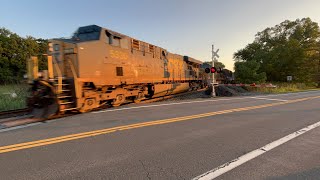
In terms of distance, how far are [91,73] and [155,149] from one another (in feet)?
21.6

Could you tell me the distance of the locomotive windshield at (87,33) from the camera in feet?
35.7

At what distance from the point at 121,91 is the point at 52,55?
3620 millimetres

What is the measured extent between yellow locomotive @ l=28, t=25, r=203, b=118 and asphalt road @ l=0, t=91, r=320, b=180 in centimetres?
186

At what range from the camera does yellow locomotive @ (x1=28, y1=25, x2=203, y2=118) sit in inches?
375

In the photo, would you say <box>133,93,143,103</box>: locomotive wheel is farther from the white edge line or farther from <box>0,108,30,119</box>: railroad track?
the white edge line

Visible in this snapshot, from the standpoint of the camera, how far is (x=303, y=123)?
24.6 feet

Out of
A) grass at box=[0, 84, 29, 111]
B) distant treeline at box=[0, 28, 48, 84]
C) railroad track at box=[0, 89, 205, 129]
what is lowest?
railroad track at box=[0, 89, 205, 129]

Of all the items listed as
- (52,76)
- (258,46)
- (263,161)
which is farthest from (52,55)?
(258,46)

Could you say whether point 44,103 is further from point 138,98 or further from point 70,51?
point 138,98

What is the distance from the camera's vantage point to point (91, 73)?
1059cm

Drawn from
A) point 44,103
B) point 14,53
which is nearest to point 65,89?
point 44,103

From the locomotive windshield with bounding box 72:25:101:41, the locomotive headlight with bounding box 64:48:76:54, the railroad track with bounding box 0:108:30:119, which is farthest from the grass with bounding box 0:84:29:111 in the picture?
the locomotive headlight with bounding box 64:48:76:54

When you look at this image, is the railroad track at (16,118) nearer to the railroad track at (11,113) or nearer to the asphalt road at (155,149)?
the railroad track at (11,113)

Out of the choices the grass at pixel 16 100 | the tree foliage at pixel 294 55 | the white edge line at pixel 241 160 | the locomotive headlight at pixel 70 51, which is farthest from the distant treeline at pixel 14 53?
the white edge line at pixel 241 160
